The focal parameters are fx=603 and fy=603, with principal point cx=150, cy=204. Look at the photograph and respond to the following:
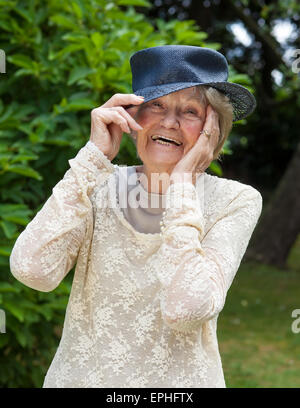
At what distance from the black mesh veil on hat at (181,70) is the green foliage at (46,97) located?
1.20m

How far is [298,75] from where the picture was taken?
8.49 metres

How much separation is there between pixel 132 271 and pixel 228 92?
713 mm

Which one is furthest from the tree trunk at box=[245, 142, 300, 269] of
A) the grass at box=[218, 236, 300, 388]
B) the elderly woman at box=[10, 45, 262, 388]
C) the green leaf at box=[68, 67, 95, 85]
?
the elderly woman at box=[10, 45, 262, 388]

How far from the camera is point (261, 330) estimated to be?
24.2ft

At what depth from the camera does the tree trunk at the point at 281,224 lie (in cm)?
1023

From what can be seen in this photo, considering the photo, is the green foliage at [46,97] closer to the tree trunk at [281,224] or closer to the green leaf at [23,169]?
the green leaf at [23,169]

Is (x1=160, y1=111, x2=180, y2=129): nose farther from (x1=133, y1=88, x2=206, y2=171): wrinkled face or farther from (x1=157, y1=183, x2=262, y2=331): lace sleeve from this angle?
(x1=157, y1=183, x2=262, y2=331): lace sleeve

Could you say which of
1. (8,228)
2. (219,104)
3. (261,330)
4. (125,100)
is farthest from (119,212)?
(261,330)

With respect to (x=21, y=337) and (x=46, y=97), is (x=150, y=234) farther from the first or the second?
(x=46, y=97)

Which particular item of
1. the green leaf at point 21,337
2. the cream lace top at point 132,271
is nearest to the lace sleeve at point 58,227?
the cream lace top at point 132,271

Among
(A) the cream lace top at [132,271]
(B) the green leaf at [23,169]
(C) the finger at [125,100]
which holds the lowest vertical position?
(A) the cream lace top at [132,271]

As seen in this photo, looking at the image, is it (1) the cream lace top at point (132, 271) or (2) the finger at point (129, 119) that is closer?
(1) the cream lace top at point (132, 271)

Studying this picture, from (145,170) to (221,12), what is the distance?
1102 cm

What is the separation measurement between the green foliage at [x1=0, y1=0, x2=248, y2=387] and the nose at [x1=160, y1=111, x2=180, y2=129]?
125 cm
